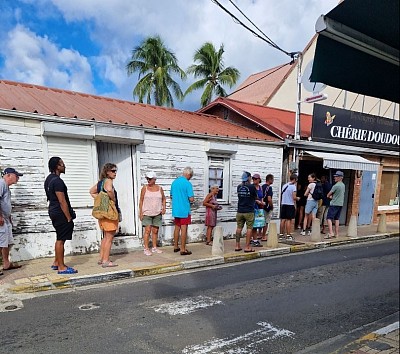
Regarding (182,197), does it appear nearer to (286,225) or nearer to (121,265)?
(121,265)

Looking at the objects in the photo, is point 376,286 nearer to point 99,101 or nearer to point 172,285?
point 172,285

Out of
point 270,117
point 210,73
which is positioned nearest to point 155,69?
point 210,73

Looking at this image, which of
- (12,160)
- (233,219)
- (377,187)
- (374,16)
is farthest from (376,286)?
(377,187)

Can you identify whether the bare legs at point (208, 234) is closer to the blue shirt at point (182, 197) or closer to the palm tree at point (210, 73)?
the blue shirt at point (182, 197)

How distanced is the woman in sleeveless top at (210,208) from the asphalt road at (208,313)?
6.35 ft

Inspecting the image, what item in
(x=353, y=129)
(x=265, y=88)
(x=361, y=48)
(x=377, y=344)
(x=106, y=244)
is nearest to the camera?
(x=361, y=48)

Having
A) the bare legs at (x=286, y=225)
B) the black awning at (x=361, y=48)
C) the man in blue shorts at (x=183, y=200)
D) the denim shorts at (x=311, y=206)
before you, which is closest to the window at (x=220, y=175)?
the bare legs at (x=286, y=225)

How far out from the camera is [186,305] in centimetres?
461

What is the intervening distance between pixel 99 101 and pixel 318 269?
7227mm

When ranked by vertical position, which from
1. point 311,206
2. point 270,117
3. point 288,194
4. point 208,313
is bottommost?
point 208,313

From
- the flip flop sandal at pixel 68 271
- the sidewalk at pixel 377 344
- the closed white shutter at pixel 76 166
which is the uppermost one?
the closed white shutter at pixel 76 166

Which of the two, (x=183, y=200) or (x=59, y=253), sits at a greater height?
(x=183, y=200)

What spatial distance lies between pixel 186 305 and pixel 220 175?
5.22m

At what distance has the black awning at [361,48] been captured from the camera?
A: 1656 mm
